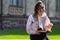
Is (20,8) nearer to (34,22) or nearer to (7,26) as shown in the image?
(7,26)

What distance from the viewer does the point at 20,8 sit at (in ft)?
92.8

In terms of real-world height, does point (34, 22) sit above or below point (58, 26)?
above

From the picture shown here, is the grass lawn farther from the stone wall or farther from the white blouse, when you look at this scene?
the white blouse

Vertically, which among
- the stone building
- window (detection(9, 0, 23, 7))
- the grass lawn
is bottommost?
the grass lawn

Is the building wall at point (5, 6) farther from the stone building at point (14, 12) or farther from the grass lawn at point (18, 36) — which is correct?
the grass lawn at point (18, 36)

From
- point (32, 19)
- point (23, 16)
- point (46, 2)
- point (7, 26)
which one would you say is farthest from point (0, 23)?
point (32, 19)

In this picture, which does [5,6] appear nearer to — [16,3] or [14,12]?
[14,12]

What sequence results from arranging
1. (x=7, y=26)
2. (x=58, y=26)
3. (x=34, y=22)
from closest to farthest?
(x=34, y=22)
(x=7, y=26)
(x=58, y=26)

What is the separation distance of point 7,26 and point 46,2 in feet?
16.6

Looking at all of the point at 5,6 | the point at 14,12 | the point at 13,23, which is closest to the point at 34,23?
the point at 13,23

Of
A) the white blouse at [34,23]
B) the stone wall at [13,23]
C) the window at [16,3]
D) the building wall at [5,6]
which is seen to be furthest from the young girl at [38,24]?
the window at [16,3]

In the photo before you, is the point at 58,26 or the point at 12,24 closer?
the point at 12,24

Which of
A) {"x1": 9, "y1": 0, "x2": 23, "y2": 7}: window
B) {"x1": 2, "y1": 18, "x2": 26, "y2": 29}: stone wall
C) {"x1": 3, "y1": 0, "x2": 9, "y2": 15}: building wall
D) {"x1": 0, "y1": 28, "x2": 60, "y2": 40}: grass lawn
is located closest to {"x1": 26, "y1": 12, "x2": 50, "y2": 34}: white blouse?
{"x1": 0, "y1": 28, "x2": 60, "y2": 40}: grass lawn

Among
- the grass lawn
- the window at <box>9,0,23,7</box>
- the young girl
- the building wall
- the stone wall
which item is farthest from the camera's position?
the window at <box>9,0,23,7</box>
